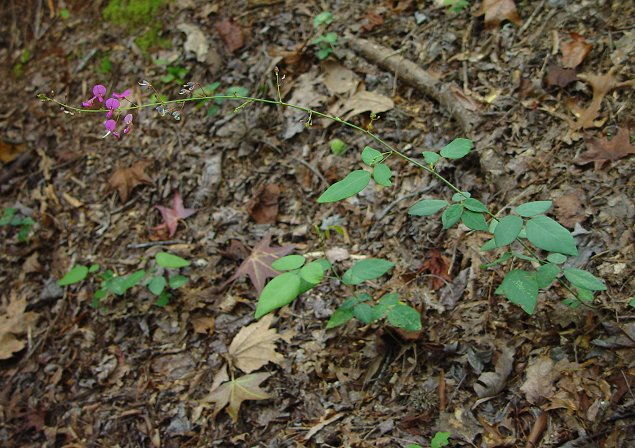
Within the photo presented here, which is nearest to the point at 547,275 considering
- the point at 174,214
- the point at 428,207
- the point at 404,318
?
the point at 428,207

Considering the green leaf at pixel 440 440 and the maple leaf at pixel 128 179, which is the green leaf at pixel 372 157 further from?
the maple leaf at pixel 128 179

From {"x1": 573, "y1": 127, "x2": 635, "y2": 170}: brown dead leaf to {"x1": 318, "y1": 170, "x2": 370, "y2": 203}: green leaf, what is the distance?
1432 mm

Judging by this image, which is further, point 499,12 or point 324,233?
point 499,12

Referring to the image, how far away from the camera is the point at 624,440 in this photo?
1.71 m

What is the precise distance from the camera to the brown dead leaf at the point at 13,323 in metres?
3.37

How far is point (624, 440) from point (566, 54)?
2122 millimetres

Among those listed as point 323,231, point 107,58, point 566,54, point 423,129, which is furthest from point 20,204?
point 566,54

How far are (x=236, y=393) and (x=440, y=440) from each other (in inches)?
43.3

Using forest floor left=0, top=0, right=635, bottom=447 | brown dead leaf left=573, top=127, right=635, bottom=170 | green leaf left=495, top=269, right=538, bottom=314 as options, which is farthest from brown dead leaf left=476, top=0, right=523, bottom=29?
green leaf left=495, top=269, right=538, bottom=314

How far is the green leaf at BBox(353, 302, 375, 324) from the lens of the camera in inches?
84.4

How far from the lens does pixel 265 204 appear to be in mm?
3318

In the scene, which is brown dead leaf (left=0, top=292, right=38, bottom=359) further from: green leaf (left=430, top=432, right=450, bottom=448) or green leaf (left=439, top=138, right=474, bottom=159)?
green leaf (left=439, top=138, right=474, bottom=159)

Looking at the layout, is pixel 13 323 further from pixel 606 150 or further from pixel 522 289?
pixel 606 150

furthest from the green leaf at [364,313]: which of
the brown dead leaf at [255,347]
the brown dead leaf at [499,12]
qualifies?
the brown dead leaf at [499,12]
